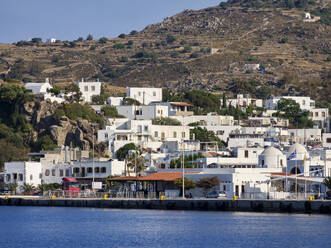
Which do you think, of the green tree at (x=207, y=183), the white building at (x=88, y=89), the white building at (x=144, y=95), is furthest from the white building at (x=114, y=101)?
the green tree at (x=207, y=183)

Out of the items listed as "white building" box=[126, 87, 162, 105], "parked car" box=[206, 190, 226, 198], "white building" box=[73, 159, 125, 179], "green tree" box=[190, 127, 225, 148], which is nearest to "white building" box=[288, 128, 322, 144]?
"green tree" box=[190, 127, 225, 148]

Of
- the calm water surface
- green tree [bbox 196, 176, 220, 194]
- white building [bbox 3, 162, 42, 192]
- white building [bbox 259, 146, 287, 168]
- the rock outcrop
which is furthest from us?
the rock outcrop

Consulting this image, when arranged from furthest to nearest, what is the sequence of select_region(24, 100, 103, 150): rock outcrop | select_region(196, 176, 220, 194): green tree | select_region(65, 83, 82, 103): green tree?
select_region(65, 83, 82, 103): green tree → select_region(24, 100, 103, 150): rock outcrop → select_region(196, 176, 220, 194): green tree

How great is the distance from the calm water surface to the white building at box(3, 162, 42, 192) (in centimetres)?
2406

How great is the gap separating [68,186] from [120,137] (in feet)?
74.7

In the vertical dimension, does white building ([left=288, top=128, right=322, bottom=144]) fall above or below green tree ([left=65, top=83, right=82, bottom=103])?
below

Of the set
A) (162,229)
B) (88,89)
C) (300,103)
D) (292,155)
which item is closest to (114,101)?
(88,89)

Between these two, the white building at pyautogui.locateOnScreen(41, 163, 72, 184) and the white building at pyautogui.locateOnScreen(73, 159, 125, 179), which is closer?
the white building at pyautogui.locateOnScreen(73, 159, 125, 179)

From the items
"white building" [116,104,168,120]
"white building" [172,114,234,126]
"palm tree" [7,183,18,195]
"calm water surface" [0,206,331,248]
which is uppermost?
"white building" [116,104,168,120]

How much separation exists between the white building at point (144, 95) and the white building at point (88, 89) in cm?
604

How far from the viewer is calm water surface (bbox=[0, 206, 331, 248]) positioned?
70062mm

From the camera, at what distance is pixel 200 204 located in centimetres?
9362

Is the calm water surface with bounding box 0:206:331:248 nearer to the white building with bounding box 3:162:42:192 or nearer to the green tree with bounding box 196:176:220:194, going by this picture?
the green tree with bounding box 196:176:220:194

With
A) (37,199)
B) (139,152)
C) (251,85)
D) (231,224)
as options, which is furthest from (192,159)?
(251,85)
